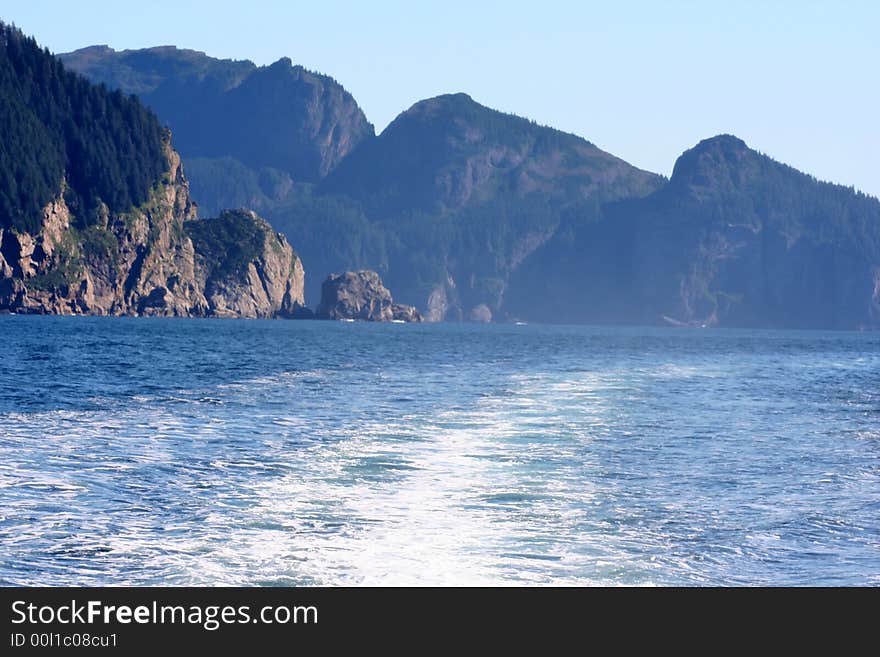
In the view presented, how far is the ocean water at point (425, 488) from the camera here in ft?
57.6

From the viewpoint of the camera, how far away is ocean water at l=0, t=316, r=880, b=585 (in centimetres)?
1755

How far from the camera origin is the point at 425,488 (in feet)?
82.7

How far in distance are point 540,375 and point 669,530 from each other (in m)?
54.2

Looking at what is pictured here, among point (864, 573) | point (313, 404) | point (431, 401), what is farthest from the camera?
point (431, 401)

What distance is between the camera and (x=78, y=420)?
120 ft
